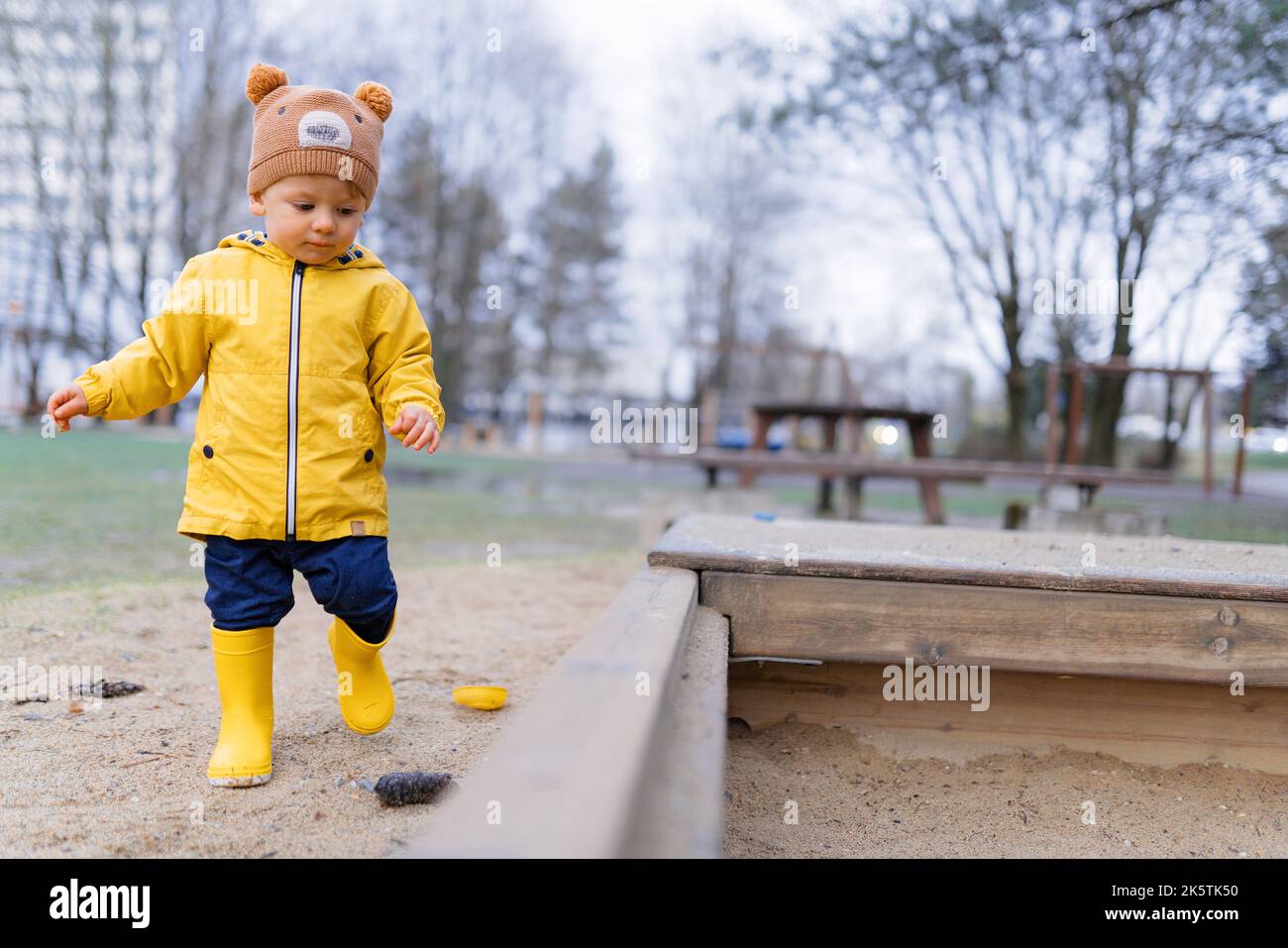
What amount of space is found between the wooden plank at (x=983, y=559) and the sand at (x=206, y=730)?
0.76m

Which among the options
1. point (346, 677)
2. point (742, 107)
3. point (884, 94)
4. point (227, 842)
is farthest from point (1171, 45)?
point (227, 842)

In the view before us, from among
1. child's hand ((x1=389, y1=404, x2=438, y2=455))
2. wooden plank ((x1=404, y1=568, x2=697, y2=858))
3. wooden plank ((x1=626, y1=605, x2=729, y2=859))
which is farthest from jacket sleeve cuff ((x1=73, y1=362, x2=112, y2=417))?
wooden plank ((x1=626, y1=605, x2=729, y2=859))

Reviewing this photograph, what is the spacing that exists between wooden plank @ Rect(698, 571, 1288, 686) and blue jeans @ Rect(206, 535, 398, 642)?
0.95 metres

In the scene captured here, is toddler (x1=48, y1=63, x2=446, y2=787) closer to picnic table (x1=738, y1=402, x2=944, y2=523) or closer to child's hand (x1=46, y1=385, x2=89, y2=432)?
child's hand (x1=46, y1=385, x2=89, y2=432)

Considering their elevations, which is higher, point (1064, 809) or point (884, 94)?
point (884, 94)

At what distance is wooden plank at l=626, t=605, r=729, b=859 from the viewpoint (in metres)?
1.07

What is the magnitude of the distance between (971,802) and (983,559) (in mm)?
600

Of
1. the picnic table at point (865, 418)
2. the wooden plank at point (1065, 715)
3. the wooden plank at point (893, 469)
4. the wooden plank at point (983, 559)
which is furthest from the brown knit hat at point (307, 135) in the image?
the picnic table at point (865, 418)

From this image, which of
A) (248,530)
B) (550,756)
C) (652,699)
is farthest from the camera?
(248,530)

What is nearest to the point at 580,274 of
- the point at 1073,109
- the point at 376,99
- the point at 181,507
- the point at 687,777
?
the point at 1073,109

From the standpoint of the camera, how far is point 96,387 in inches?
76.2
